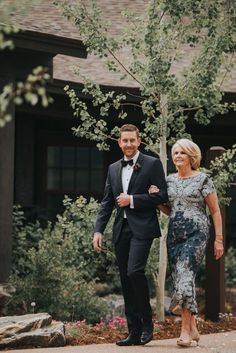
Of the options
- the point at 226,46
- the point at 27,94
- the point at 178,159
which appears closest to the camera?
the point at 27,94

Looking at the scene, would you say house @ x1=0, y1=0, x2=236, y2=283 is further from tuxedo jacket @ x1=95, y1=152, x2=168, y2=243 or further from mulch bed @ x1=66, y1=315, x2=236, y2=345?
tuxedo jacket @ x1=95, y1=152, x2=168, y2=243

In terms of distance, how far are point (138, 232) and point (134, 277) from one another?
0.37 metres

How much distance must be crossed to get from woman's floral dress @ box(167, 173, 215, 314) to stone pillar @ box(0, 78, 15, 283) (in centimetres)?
337

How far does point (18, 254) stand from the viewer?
11.7 metres

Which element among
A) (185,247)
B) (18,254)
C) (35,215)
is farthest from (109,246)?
(35,215)

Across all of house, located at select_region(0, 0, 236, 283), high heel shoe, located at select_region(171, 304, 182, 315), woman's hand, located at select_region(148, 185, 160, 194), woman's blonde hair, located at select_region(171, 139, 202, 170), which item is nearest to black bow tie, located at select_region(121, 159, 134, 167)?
woman's hand, located at select_region(148, 185, 160, 194)

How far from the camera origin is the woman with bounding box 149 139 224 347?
25.2 feet

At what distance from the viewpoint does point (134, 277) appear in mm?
7566

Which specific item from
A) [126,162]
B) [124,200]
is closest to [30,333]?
[124,200]

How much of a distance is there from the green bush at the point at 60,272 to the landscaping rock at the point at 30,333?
188 centimetres

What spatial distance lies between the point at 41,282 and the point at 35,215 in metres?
4.26

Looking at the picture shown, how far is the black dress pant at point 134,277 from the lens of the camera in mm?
7594

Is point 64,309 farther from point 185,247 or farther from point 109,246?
point 185,247

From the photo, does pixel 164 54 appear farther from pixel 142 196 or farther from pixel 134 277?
pixel 134 277
